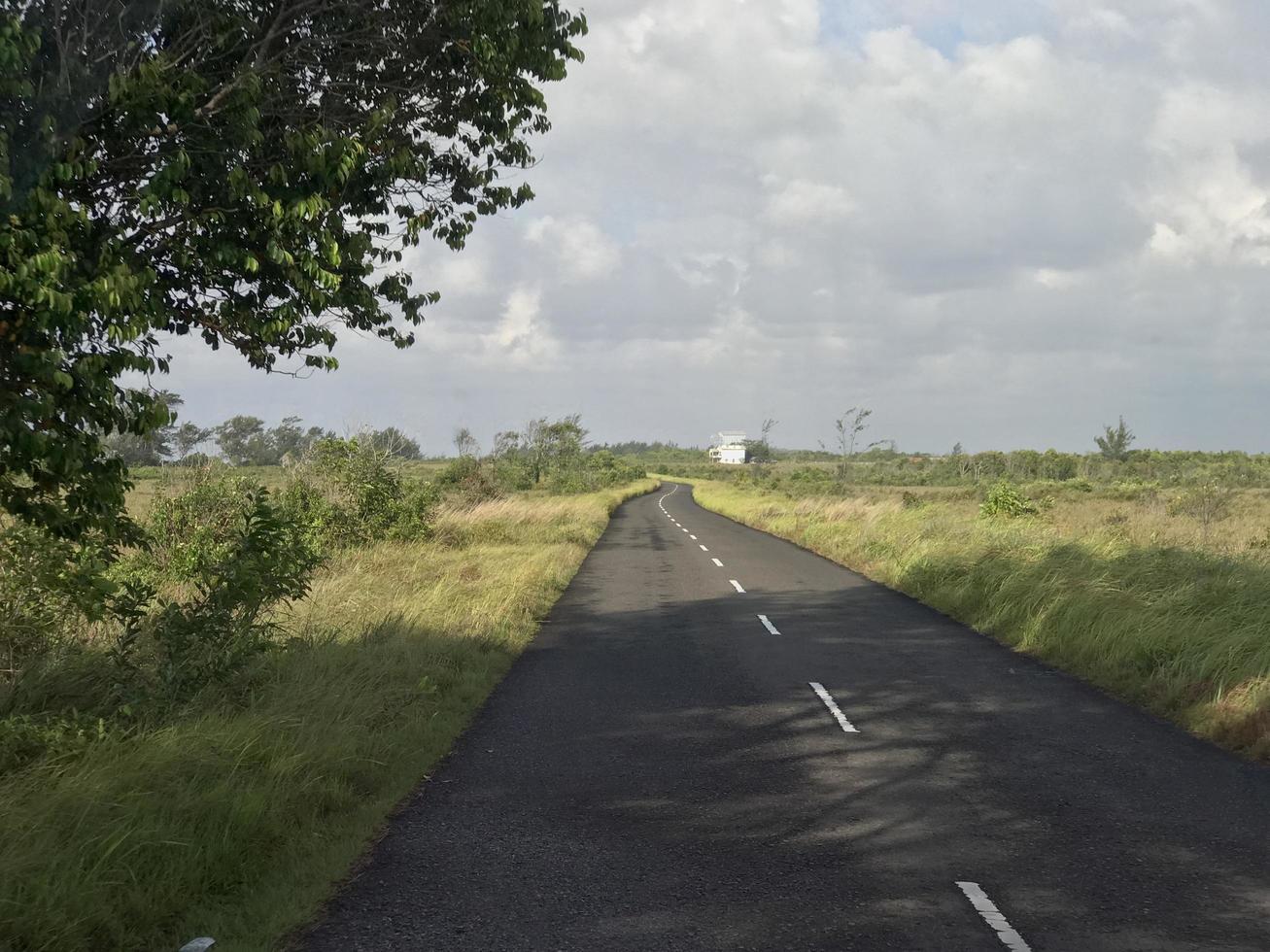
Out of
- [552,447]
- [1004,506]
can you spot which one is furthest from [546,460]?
[1004,506]

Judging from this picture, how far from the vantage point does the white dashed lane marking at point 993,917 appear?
4.01 metres

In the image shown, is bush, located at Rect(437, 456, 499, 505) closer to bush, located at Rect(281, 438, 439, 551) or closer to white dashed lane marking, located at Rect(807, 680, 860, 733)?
bush, located at Rect(281, 438, 439, 551)

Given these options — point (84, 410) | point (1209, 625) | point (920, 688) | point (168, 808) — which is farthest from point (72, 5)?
point (1209, 625)

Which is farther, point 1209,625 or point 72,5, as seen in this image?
point 1209,625

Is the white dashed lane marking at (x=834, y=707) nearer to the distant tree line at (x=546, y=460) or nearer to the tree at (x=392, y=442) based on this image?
the tree at (x=392, y=442)

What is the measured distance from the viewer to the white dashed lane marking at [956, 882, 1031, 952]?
4.01 m

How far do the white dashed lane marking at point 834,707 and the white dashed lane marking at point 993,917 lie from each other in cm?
322

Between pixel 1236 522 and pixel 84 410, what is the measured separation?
31.2 meters

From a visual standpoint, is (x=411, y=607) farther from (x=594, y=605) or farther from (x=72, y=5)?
(x=72, y=5)

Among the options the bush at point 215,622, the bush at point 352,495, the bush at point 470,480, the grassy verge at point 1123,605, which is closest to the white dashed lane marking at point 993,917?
the grassy verge at point 1123,605

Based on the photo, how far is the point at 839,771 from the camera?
6707 mm

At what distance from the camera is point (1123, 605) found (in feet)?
39.0

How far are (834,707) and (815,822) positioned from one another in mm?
3174

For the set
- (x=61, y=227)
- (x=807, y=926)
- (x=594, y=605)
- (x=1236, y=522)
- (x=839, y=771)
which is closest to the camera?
(x=807, y=926)
